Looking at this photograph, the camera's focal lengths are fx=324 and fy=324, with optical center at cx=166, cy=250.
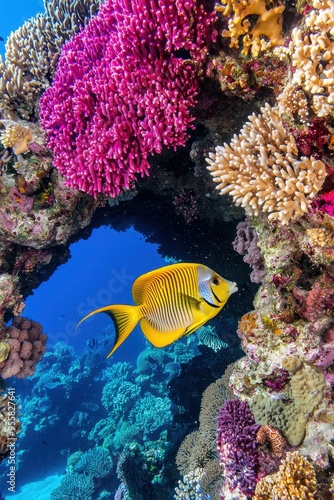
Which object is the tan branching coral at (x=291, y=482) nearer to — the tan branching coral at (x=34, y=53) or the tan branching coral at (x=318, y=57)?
the tan branching coral at (x=318, y=57)

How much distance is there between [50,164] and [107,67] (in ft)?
4.84

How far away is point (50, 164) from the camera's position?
432cm

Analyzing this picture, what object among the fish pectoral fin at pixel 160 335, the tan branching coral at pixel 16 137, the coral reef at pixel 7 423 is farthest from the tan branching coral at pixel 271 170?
the coral reef at pixel 7 423

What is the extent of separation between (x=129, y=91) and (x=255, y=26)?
50.7 inches

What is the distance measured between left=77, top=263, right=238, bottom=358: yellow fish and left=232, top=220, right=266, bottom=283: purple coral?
1.74 metres

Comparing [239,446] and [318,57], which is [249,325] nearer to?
[239,446]

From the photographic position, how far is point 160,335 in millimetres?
2639

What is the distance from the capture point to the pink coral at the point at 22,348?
16.5 ft

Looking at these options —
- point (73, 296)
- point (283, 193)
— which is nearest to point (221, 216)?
point (283, 193)

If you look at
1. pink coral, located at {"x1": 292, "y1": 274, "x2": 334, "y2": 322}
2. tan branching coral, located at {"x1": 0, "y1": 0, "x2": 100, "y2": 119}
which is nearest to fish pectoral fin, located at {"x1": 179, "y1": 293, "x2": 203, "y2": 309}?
pink coral, located at {"x1": 292, "y1": 274, "x2": 334, "y2": 322}

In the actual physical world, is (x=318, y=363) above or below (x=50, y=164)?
below

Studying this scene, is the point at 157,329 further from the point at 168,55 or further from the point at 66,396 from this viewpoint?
the point at 66,396

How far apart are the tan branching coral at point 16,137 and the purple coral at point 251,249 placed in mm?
3103

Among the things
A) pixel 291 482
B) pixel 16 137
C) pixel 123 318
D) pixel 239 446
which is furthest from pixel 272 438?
pixel 16 137
